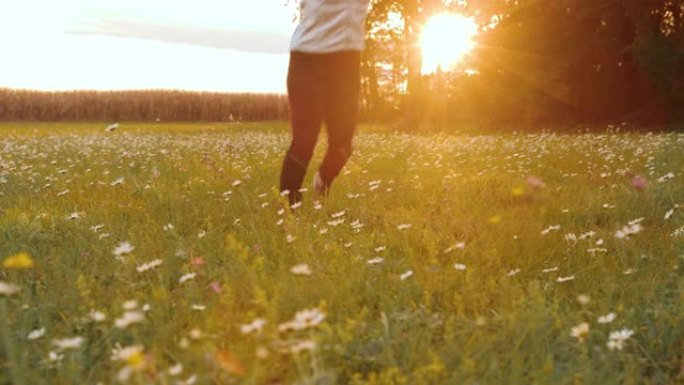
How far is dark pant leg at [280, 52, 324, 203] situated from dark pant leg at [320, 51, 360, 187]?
12cm

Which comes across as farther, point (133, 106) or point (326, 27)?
point (133, 106)

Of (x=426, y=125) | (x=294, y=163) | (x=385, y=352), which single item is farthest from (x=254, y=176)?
(x=426, y=125)

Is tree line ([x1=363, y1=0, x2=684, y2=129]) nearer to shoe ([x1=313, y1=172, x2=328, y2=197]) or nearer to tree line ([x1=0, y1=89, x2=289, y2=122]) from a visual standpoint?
shoe ([x1=313, y1=172, x2=328, y2=197])

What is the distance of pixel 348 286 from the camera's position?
132 inches

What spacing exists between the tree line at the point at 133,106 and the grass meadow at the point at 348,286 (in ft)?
141

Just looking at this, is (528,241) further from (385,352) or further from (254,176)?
(254,176)

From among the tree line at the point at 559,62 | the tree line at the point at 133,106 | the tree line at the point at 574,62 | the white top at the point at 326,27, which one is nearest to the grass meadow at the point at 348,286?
the white top at the point at 326,27

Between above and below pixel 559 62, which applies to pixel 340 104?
below

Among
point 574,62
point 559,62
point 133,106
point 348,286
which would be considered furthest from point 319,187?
point 133,106

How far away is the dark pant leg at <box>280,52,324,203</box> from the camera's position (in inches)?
218

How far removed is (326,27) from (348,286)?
2.72 meters

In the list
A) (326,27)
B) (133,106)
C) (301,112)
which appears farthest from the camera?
(133,106)

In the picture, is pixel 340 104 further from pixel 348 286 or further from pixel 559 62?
pixel 559 62

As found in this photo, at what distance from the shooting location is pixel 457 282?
3576mm
